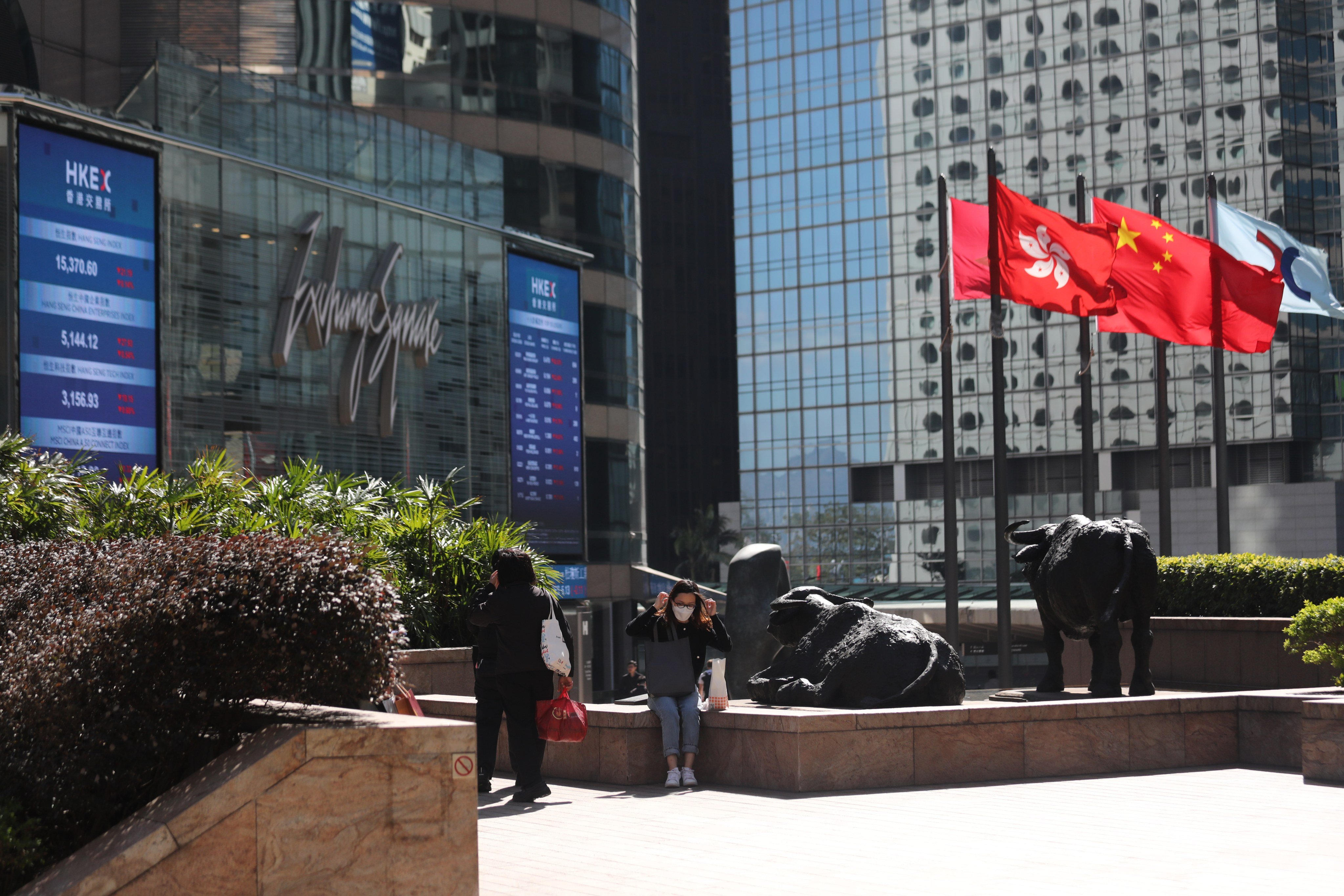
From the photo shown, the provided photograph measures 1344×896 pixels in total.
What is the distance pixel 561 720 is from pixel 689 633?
4.69 ft

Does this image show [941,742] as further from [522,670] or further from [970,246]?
[970,246]

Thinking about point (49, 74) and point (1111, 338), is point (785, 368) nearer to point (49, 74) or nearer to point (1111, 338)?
point (1111, 338)

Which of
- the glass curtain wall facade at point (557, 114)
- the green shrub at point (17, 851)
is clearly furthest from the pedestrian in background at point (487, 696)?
the glass curtain wall facade at point (557, 114)

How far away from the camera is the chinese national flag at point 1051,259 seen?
68.2 ft

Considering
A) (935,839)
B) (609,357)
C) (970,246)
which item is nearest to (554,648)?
(935,839)

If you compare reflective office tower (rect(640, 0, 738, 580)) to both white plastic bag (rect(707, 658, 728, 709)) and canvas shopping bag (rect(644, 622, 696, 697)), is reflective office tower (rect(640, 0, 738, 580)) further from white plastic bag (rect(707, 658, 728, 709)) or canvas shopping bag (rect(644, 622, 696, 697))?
canvas shopping bag (rect(644, 622, 696, 697))

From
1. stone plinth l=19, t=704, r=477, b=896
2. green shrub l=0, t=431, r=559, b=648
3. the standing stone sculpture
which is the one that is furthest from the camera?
the standing stone sculpture

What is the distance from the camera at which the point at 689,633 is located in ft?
37.7

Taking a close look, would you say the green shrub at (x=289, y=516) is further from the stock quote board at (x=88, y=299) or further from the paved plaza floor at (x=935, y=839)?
the paved plaza floor at (x=935, y=839)

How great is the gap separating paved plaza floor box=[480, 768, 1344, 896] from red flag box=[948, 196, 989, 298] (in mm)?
10984

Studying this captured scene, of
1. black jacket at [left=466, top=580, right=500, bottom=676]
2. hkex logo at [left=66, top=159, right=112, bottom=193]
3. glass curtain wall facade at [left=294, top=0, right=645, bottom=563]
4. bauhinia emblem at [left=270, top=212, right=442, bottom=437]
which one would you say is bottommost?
black jacket at [left=466, top=580, right=500, bottom=676]

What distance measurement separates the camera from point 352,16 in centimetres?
3262

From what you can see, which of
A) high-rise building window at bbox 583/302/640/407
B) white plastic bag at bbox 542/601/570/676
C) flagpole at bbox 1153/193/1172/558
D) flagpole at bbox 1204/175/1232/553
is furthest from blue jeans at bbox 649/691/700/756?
high-rise building window at bbox 583/302/640/407

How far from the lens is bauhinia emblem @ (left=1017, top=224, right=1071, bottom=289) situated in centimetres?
2105
